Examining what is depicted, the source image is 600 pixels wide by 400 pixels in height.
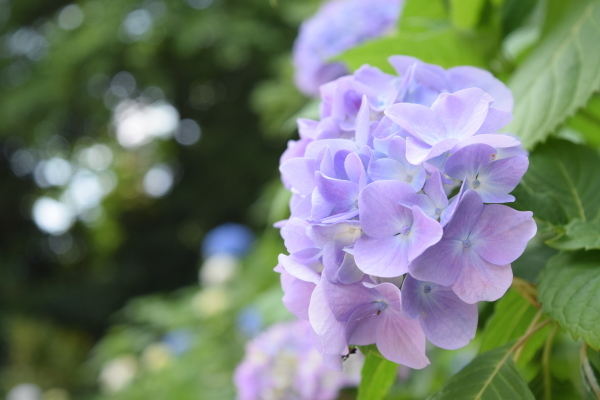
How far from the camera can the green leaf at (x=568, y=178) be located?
504 millimetres

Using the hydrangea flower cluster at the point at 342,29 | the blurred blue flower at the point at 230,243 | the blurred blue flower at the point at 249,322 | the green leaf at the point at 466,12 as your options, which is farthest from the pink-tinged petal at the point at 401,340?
the blurred blue flower at the point at 230,243

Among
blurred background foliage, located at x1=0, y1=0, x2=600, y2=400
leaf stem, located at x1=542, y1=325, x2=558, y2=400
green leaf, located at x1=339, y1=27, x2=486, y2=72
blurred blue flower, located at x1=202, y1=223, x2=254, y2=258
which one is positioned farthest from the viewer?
blurred background foliage, located at x1=0, y1=0, x2=600, y2=400

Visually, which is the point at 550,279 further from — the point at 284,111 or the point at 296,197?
the point at 284,111

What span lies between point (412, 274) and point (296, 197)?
12 centimetres

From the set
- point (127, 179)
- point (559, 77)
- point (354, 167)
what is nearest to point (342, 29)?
point (559, 77)

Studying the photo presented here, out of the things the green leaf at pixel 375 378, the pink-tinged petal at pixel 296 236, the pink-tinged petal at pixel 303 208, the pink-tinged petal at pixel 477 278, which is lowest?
the pink-tinged petal at pixel 477 278

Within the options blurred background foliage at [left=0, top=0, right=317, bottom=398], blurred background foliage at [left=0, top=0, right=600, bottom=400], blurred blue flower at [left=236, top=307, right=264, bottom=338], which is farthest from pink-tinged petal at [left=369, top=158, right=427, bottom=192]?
blurred background foliage at [left=0, top=0, right=317, bottom=398]

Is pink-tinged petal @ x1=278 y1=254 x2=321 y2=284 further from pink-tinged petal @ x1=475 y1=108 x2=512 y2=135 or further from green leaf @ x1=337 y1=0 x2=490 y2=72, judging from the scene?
green leaf @ x1=337 y1=0 x2=490 y2=72

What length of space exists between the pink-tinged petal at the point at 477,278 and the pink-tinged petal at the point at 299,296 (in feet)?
0.30

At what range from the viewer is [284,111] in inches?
78.2

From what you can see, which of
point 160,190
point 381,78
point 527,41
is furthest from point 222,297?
point 160,190

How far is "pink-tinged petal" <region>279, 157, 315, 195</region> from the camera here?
0.41 metres

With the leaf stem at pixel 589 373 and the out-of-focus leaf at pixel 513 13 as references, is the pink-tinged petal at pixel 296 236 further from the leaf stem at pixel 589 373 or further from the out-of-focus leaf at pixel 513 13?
the out-of-focus leaf at pixel 513 13

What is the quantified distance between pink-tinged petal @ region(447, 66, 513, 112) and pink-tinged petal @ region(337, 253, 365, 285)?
0.17 meters
